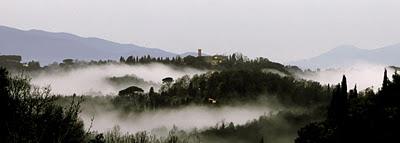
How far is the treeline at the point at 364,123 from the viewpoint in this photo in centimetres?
5942

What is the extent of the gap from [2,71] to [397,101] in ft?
152

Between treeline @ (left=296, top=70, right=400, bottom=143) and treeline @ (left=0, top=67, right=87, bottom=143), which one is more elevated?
treeline @ (left=0, top=67, right=87, bottom=143)

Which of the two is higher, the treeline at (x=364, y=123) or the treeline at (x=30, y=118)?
the treeline at (x=30, y=118)

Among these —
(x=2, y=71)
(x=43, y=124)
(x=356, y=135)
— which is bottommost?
(x=356, y=135)

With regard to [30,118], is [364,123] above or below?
below

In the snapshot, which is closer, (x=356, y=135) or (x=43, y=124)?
(x=43, y=124)

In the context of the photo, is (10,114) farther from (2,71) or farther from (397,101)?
(397,101)

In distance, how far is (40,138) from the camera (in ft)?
84.5

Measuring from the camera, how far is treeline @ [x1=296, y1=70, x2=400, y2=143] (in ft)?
195

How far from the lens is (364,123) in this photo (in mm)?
61062

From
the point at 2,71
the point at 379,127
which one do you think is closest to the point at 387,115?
the point at 379,127

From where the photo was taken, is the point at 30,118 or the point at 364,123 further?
the point at 364,123

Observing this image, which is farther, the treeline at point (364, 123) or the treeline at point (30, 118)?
the treeline at point (364, 123)

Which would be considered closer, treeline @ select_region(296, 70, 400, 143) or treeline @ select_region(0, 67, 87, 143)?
treeline @ select_region(0, 67, 87, 143)
